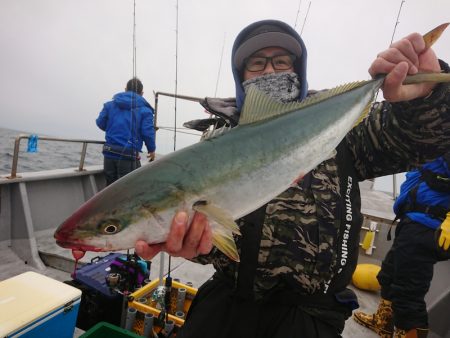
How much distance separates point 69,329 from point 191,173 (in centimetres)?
216

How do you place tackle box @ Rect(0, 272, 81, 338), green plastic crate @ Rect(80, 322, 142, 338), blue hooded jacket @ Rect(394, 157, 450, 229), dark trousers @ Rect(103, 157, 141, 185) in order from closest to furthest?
1. tackle box @ Rect(0, 272, 81, 338)
2. green plastic crate @ Rect(80, 322, 142, 338)
3. blue hooded jacket @ Rect(394, 157, 450, 229)
4. dark trousers @ Rect(103, 157, 141, 185)

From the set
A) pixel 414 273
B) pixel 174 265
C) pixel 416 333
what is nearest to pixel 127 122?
pixel 174 265

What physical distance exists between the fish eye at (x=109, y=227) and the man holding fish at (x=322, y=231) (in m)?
0.39

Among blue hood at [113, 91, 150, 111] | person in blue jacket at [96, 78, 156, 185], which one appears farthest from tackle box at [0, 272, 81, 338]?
blue hood at [113, 91, 150, 111]

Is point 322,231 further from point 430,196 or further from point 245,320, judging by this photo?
point 430,196

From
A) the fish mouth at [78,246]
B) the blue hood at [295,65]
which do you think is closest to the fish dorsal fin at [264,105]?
the blue hood at [295,65]

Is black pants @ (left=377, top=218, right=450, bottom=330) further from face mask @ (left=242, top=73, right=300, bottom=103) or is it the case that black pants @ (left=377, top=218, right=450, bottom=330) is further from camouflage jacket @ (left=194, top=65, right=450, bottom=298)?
face mask @ (left=242, top=73, right=300, bottom=103)

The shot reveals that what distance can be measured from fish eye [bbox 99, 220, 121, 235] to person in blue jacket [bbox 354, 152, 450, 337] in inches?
132

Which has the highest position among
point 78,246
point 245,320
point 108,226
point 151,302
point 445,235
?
point 108,226

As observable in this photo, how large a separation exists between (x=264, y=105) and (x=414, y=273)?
2.89 m

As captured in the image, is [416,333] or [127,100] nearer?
[416,333]

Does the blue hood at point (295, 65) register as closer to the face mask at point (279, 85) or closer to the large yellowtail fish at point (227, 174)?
the face mask at point (279, 85)

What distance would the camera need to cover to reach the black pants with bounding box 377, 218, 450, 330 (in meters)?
3.35

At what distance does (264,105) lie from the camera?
1.90 m
